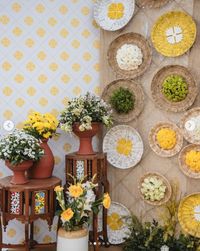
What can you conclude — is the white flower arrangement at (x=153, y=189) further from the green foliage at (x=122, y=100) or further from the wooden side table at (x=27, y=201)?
the wooden side table at (x=27, y=201)

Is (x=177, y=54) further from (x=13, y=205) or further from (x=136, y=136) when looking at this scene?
(x=13, y=205)

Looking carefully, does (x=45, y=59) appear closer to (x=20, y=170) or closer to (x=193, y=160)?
(x=20, y=170)

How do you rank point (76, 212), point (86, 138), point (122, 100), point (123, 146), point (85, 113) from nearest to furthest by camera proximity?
point (76, 212), point (85, 113), point (86, 138), point (122, 100), point (123, 146)

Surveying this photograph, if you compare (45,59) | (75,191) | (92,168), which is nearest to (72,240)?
(75,191)

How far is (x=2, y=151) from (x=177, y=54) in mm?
1689

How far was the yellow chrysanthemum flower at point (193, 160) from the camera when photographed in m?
3.41

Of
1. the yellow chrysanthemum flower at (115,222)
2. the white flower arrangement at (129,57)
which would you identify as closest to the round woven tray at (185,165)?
the yellow chrysanthemum flower at (115,222)

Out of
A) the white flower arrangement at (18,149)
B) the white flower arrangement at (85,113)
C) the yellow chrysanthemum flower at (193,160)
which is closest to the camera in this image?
the white flower arrangement at (18,149)

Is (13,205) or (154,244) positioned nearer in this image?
(13,205)

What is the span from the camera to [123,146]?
366 cm

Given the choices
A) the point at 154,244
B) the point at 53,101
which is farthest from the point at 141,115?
the point at 154,244

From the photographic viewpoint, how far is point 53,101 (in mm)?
3695

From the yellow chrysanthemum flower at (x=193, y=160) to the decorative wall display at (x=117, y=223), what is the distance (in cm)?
72

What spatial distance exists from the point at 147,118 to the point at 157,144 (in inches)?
9.9
